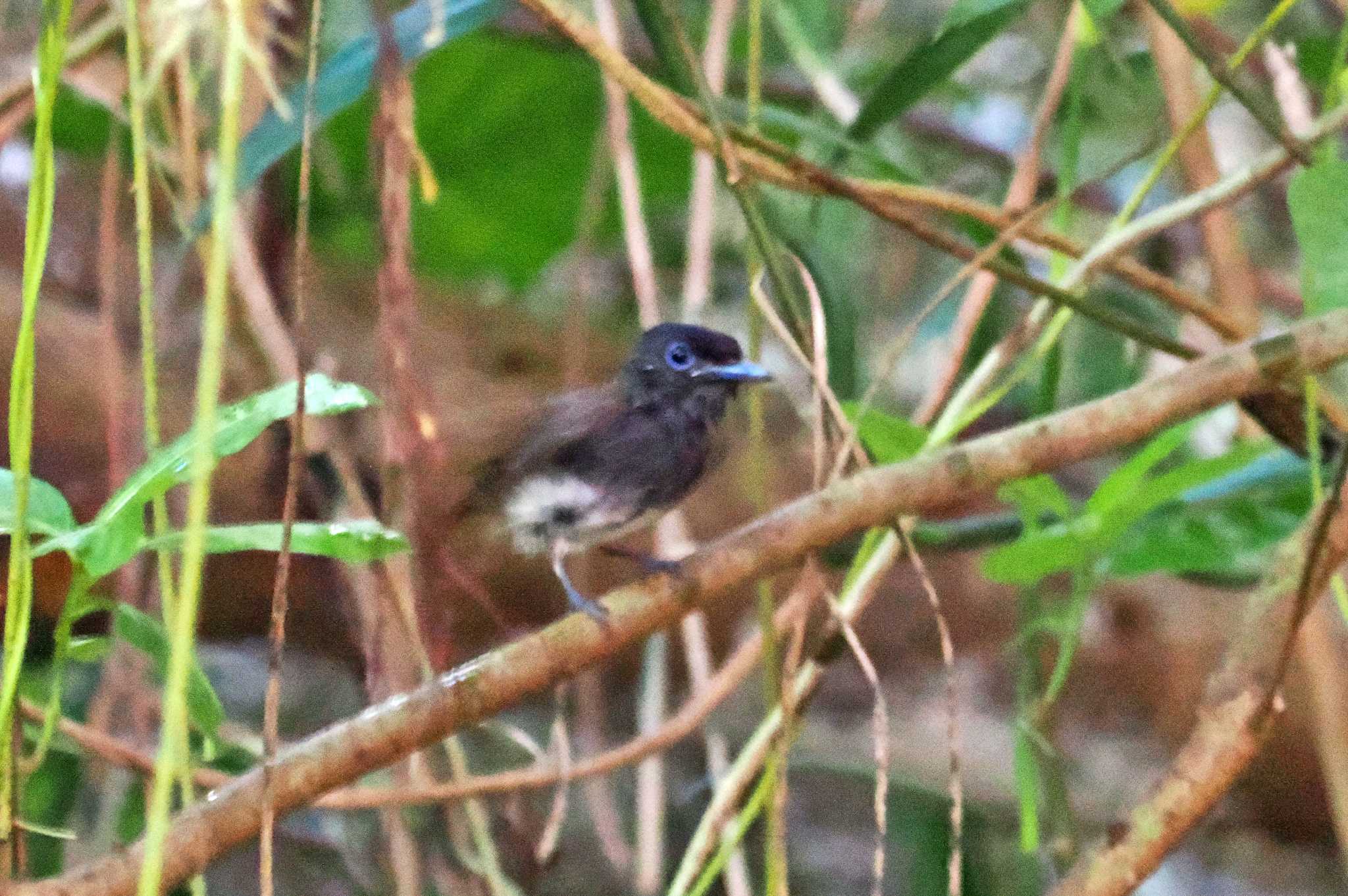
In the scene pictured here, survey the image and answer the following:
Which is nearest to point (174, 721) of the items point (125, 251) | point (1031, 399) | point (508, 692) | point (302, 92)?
point (508, 692)

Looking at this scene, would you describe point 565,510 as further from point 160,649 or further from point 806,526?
point 160,649

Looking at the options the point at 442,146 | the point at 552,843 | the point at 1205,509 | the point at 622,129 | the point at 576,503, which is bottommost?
the point at 552,843

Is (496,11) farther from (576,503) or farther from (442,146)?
(442,146)

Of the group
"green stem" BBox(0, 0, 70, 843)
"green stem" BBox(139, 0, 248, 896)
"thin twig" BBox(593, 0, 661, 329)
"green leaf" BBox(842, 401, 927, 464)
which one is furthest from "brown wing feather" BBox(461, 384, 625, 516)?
"green stem" BBox(139, 0, 248, 896)

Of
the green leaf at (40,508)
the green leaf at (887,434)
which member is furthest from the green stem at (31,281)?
the green leaf at (887,434)

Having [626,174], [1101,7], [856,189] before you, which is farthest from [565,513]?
[1101,7]

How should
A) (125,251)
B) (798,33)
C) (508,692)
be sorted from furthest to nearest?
(125,251), (798,33), (508,692)
